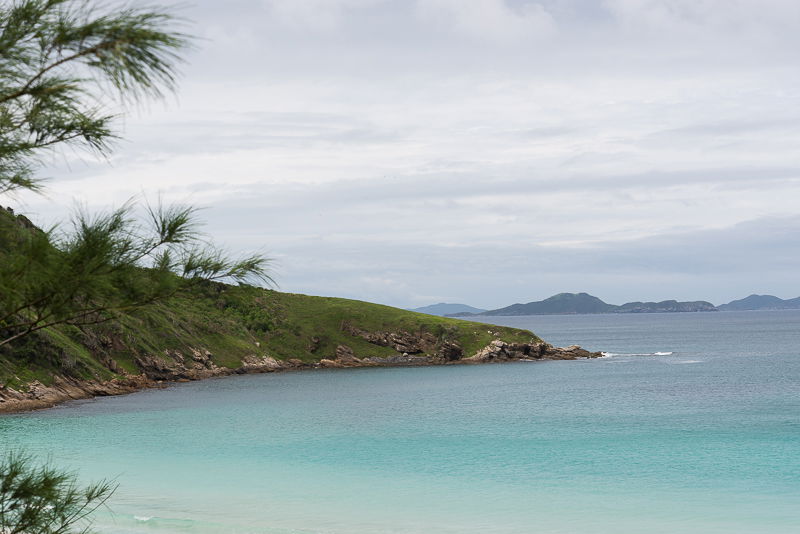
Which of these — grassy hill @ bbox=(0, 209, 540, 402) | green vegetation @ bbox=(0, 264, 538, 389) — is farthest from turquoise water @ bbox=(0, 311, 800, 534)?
green vegetation @ bbox=(0, 264, 538, 389)

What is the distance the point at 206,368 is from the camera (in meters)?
129

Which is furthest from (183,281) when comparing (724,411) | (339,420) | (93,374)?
(93,374)

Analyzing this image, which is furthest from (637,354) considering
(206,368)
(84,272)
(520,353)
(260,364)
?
(84,272)

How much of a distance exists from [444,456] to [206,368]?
84.8 metres

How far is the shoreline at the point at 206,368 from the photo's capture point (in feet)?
271

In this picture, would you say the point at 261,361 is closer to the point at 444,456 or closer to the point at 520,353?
the point at 520,353

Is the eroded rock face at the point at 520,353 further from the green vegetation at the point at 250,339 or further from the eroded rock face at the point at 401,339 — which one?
the eroded rock face at the point at 401,339

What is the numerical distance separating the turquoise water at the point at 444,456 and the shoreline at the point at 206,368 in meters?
4.39

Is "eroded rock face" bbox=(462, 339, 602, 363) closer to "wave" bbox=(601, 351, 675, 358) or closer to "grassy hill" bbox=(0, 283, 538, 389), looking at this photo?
"grassy hill" bbox=(0, 283, 538, 389)

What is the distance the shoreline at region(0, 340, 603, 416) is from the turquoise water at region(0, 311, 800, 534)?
4.39 metres

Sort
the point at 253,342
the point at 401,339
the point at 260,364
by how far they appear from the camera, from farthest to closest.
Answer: the point at 401,339 → the point at 253,342 → the point at 260,364

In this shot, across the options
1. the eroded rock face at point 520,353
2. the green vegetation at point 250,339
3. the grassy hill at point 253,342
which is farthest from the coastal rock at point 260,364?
the eroded rock face at point 520,353

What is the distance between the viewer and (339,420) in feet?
246

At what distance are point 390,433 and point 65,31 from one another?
58.5 meters
